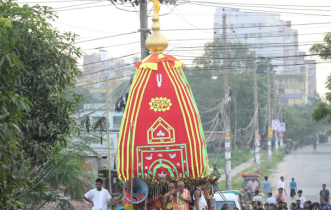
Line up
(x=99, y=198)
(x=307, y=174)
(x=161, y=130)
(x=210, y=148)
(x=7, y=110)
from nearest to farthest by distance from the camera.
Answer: (x=7, y=110)
(x=99, y=198)
(x=161, y=130)
(x=307, y=174)
(x=210, y=148)

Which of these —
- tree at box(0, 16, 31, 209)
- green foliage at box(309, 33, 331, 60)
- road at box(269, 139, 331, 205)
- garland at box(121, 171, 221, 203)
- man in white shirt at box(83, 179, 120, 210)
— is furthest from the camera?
road at box(269, 139, 331, 205)

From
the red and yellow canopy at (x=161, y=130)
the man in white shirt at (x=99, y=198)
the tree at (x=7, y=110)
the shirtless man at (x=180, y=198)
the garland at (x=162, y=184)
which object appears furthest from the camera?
the red and yellow canopy at (x=161, y=130)

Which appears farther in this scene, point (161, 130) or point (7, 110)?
point (161, 130)

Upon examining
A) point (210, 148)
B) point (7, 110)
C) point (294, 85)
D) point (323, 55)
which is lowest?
point (210, 148)

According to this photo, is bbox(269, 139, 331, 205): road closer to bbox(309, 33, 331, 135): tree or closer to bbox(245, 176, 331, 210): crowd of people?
bbox(245, 176, 331, 210): crowd of people

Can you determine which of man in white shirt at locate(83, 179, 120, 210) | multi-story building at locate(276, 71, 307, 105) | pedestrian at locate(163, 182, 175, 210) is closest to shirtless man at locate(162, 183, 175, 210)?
pedestrian at locate(163, 182, 175, 210)

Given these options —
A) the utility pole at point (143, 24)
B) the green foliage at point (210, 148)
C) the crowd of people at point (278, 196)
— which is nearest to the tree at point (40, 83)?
the utility pole at point (143, 24)

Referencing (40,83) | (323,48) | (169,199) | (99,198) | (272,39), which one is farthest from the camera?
(272,39)

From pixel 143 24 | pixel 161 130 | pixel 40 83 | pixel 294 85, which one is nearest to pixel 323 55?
pixel 143 24

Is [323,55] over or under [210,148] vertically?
over

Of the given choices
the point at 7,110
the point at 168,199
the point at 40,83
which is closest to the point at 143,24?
the point at 168,199

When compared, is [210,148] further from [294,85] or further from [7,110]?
[294,85]

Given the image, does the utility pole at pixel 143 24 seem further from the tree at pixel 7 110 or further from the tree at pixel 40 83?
the tree at pixel 7 110

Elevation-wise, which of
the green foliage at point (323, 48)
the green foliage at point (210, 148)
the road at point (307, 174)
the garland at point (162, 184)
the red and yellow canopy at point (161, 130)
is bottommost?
the road at point (307, 174)
